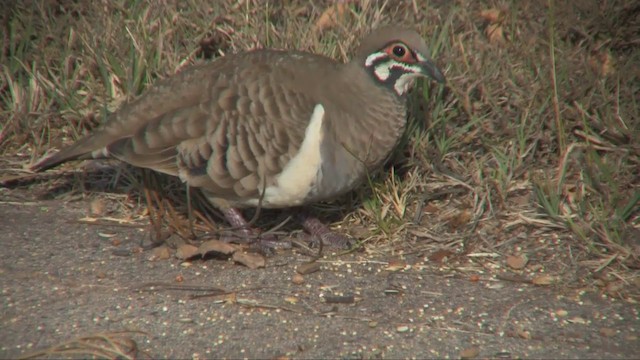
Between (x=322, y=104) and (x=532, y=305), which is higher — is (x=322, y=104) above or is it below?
above

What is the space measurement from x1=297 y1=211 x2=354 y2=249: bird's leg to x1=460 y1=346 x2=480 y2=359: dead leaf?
1.11 m

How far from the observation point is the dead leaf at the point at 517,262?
164 inches

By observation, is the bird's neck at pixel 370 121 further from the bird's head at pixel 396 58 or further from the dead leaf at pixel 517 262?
the dead leaf at pixel 517 262

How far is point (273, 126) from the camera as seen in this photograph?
4262mm

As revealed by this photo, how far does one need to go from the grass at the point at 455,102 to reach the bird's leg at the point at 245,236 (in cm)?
30

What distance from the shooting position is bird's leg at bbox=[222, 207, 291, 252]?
440 centimetres

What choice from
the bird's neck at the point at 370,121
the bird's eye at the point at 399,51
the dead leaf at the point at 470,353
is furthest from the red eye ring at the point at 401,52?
the dead leaf at the point at 470,353

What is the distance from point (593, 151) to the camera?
14.9 feet

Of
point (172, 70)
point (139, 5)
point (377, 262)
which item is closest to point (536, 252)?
point (377, 262)

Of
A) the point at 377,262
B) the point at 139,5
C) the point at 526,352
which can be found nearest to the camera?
the point at 526,352

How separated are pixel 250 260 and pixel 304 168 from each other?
0.51 metres

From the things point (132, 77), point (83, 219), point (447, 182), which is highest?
point (132, 77)

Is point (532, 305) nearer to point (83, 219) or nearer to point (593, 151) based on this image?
point (593, 151)

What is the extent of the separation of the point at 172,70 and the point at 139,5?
652 millimetres
